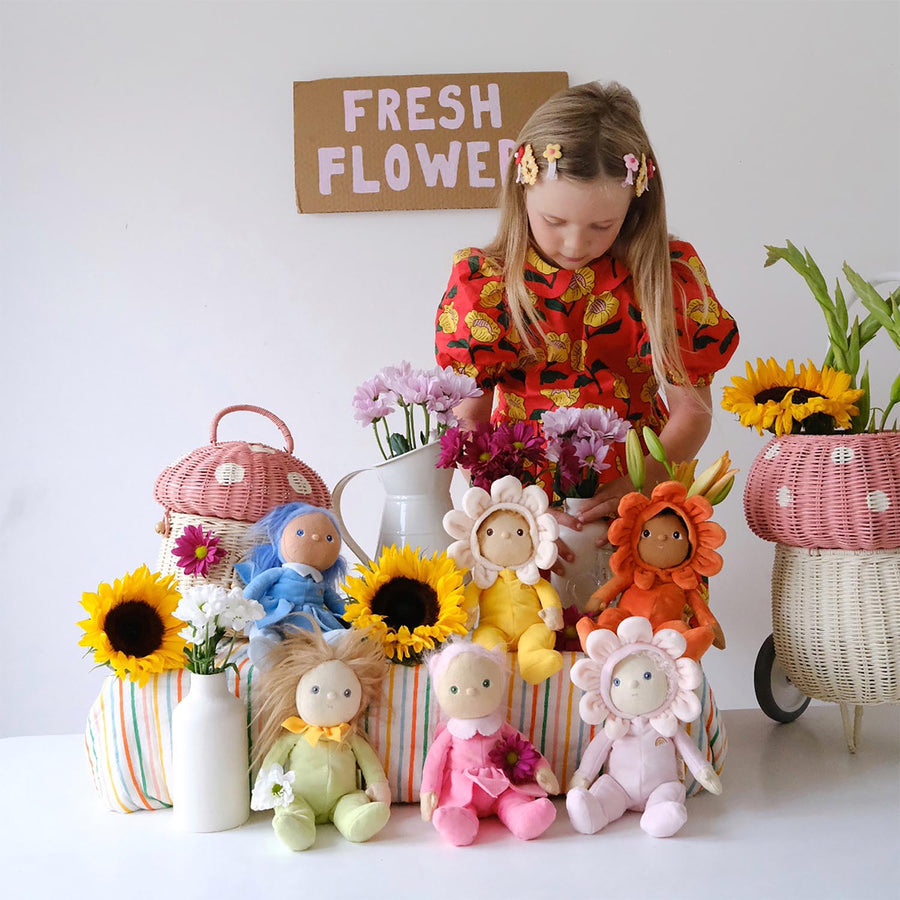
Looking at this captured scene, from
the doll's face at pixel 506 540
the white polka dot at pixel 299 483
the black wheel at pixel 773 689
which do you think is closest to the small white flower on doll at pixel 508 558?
the doll's face at pixel 506 540

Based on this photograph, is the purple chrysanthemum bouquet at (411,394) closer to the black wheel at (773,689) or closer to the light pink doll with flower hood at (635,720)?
the light pink doll with flower hood at (635,720)

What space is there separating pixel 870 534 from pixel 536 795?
36cm

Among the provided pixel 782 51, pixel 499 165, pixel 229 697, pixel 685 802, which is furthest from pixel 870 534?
pixel 782 51

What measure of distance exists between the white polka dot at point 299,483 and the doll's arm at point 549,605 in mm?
269

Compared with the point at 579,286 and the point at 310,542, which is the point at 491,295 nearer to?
the point at 579,286

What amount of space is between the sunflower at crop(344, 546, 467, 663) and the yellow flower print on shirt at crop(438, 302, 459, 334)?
298mm

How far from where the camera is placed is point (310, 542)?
81cm

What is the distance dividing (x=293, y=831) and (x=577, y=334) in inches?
21.8

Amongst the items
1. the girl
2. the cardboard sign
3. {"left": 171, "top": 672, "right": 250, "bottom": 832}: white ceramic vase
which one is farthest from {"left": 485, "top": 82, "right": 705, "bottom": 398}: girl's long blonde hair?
the cardboard sign

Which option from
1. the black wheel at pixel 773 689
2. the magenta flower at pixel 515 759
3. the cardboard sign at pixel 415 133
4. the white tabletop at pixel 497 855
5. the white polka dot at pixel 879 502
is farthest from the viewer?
the cardboard sign at pixel 415 133

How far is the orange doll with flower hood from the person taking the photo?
0.76m

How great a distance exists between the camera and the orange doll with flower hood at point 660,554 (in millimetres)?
760

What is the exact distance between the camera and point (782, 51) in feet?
5.15

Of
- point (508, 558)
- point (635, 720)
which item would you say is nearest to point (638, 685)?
point (635, 720)
